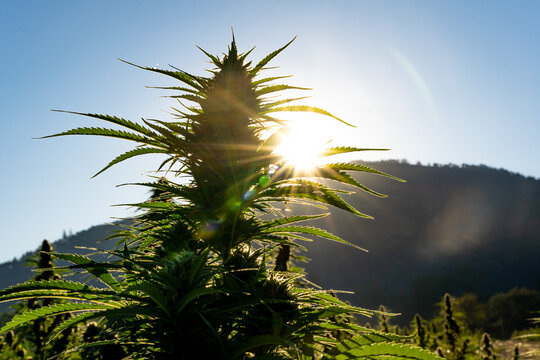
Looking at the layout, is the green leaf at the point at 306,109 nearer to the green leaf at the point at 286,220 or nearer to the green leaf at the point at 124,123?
the green leaf at the point at 286,220

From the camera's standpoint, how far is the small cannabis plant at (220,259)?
1434mm

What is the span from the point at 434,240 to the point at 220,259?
153974 mm

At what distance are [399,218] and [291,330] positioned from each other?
15611 cm

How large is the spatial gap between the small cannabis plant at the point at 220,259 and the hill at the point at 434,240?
111 m

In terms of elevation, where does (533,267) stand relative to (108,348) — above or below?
below

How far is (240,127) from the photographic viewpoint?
1951 millimetres

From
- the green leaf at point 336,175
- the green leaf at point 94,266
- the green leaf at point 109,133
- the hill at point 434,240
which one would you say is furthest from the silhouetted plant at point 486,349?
the hill at point 434,240

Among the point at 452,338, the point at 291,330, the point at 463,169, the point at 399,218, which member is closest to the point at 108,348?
the point at 291,330

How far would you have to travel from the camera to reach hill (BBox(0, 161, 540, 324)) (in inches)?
4461

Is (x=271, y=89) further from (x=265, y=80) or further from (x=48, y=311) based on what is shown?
(x=48, y=311)

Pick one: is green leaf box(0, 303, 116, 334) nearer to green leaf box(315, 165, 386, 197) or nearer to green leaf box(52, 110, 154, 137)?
green leaf box(52, 110, 154, 137)

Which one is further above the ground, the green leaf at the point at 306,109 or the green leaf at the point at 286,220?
the green leaf at the point at 306,109

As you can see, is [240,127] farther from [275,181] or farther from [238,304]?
[238,304]

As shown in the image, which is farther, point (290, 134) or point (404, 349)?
point (290, 134)
